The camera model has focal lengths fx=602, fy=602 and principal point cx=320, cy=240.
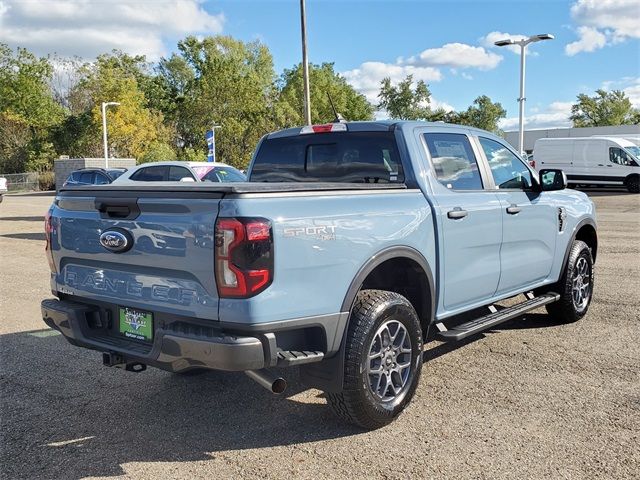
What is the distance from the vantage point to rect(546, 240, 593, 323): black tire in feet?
19.1

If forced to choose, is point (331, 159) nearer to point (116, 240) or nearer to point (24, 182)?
point (116, 240)

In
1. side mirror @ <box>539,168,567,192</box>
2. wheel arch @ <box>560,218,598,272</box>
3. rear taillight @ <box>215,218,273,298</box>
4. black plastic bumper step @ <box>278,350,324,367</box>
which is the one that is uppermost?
side mirror @ <box>539,168,567,192</box>

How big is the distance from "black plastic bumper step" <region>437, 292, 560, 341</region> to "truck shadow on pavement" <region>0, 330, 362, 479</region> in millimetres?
1025

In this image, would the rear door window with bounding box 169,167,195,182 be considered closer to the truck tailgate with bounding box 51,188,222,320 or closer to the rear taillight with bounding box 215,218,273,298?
the truck tailgate with bounding box 51,188,222,320

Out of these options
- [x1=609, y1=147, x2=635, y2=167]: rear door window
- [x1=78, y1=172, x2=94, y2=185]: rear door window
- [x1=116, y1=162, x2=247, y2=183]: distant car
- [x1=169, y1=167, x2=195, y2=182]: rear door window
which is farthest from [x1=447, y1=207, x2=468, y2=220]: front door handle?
[x1=609, y1=147, x2=635, y2=167]: rear door window

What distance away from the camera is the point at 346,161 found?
15.2 ft

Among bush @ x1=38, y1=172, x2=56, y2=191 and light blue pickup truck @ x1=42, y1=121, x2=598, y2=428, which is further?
bush @ x1=38, y1=172, x2=56, y2=191

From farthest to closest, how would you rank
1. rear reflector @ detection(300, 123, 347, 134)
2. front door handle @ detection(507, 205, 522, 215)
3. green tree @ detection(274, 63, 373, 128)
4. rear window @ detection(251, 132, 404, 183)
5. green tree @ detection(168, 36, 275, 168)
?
1. green tree @ detection(274, 63, 373, 128)
2. green tree @ detection(168, 36, 275, 168)
3. front door handle @ detection(507, 205, 522, 215)
4. rear reflector @ detection(300, 123, 347, 134)
5. rear window @ detection(251, 132, 404, 183)

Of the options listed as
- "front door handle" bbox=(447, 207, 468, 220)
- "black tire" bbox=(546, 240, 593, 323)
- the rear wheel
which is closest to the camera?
"front door handle" bbox=(447, 207, 468, 220)

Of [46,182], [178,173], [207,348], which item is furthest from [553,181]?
[46,182]

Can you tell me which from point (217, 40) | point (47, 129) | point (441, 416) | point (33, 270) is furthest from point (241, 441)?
point (217, 40)

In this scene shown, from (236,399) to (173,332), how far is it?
1.30 meters

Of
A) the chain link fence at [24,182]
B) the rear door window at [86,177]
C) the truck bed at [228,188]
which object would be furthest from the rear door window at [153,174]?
the chain link fence at [24,182]

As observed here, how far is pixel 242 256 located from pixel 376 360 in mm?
1214
